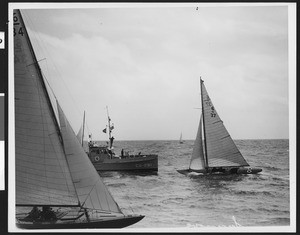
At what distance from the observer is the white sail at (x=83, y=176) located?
30.6ft

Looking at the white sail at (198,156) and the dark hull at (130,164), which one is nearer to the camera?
the dark hull at (130,164)

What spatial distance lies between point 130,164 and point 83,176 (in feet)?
16.9

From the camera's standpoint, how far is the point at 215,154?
1400 centimetres

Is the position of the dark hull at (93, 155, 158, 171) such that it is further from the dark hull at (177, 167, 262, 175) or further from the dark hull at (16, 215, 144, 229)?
the dark hull at (16, 215, 144, 229)

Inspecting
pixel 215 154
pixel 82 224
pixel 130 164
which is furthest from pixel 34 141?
pixel 215 154

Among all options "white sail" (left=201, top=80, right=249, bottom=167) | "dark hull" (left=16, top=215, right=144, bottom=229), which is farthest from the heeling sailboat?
"white sail" (left=201, top=80, right=249, bottom=167)

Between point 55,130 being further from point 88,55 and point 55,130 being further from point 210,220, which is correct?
point 210,220

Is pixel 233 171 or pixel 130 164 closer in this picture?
Result: pixel 233 171

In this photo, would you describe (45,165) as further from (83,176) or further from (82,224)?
(82,224)

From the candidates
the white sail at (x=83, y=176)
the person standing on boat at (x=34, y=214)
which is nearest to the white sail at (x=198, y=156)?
the white sail at (x=83, y=176)

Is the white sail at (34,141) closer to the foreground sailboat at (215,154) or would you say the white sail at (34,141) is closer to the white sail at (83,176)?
the white sail at (83,176)

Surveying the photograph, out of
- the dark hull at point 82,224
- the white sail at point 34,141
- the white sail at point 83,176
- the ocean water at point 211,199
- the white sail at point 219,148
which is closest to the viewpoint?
the white sail at point 34,141

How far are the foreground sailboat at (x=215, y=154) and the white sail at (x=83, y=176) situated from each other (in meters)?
3.33

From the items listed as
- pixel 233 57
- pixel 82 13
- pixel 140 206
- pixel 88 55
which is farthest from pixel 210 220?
pixel 82 13
